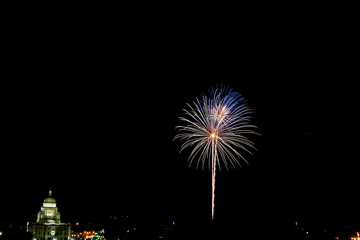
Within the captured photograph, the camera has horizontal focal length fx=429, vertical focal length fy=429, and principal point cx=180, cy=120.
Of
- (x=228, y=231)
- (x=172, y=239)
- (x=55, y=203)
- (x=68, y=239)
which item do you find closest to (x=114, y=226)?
(x=68, y=239)

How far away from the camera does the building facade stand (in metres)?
83.4

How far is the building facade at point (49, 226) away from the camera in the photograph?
8338 cm

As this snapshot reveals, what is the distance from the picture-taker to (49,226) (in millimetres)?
84250

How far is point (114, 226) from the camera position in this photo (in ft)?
200

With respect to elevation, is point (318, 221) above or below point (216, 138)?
below

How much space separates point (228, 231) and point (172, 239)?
15.2 feet

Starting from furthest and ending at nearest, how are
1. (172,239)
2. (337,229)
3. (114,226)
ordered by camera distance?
(114,226) < (337,229) < (172,239)

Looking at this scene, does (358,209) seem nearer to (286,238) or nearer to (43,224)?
(286,238)

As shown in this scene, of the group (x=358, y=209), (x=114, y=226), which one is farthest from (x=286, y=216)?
(x=114, y=226)

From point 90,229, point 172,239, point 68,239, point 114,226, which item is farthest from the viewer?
point 90,229

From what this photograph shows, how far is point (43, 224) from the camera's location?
277 feet

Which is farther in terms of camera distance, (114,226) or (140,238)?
(114,226)

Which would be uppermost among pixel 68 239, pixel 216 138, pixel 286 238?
pixel 216 138

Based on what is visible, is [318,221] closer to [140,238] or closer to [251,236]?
[140,238]
